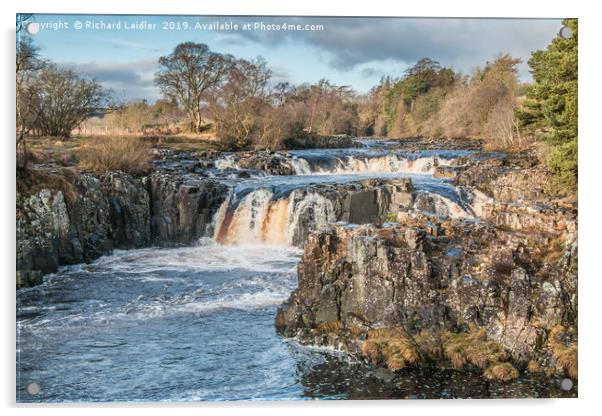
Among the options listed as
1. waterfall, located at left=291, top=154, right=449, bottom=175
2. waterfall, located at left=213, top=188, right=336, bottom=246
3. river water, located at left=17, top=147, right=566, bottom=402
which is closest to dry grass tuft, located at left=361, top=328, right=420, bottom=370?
river water, located at left=17, top=147, right=566, bottom=402

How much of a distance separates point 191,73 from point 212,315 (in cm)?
247

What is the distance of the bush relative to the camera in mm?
9102

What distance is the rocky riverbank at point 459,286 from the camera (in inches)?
311

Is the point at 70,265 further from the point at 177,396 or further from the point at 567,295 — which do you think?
the point at 567,295

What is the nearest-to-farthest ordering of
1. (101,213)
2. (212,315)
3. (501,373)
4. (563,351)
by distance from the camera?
(501,373), (563,351), (212,315), (101,213)

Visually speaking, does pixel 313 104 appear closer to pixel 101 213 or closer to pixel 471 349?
pixel 471 349

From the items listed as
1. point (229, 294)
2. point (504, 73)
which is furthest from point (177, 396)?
point (504, 73)

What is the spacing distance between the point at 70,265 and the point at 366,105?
377cm

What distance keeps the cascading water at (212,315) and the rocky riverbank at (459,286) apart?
26 cm

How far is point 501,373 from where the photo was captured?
7703 mm

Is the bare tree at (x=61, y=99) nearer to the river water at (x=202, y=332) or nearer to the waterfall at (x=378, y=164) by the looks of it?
the river water at (x=202, y=332)

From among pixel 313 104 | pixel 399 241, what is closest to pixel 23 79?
pixel 313 104

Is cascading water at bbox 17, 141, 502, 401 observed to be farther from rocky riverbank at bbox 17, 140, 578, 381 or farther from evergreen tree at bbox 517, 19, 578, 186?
evergreen tree at bbox 517, 19, 578, 186

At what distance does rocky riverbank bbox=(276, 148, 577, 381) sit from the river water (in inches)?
8.7
